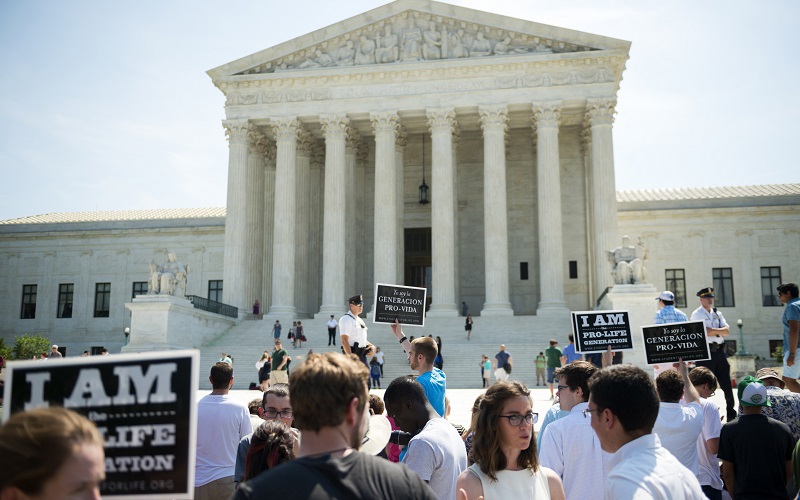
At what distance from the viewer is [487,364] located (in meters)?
28.4

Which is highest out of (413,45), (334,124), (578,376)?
(413,45)

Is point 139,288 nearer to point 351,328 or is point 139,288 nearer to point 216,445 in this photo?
point 351,328

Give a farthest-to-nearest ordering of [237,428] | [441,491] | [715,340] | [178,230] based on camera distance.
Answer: [178,230] → [715,340] → [237,428] → [441,491]

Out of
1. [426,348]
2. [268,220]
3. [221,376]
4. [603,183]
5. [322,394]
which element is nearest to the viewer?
[322,394]

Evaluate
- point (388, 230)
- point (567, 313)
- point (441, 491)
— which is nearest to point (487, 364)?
point (567, 313)

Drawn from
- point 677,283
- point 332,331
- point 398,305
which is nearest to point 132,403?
point 398,305

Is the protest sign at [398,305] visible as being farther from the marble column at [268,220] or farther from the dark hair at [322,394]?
the marble column at [268,220]

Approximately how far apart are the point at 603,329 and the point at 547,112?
28.9 meters

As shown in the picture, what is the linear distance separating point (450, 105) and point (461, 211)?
8.47 m

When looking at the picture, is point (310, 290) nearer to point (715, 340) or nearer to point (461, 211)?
point (461, 211)

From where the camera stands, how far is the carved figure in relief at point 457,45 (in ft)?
134

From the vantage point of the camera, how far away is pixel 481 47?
4075 cm

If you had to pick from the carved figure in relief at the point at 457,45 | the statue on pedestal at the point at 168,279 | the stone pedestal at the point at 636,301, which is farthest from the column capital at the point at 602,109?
the statue on pedestal at the point at 168,279

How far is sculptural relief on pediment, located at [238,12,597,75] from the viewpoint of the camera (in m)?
40.5
